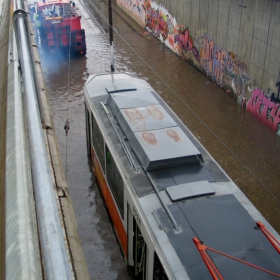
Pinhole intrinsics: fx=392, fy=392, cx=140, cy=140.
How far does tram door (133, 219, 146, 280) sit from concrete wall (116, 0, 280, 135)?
7638 mm

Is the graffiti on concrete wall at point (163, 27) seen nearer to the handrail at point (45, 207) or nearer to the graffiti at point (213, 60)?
the graffiti at point (213, 60)

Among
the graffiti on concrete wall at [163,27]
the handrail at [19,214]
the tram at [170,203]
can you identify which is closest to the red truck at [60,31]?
the graffiti on concrete wall at [163,27]

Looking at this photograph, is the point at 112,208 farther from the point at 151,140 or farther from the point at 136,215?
the point at 136,215

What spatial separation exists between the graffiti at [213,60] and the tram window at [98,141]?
27.0 feet

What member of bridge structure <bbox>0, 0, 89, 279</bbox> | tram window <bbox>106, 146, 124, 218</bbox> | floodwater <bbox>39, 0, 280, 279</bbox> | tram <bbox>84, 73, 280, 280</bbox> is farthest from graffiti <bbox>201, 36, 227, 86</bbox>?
bridge structure <bbox>0, 0, 89, 279</bbox>

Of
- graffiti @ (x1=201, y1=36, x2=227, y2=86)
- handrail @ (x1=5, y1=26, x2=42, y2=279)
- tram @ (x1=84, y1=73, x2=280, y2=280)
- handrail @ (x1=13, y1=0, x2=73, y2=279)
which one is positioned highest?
handrail @ (x1=13, y1=0, x2=73, y2=279)

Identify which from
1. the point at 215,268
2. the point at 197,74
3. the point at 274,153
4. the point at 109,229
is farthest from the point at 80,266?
the point at 197,74

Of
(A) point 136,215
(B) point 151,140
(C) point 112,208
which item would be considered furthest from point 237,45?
(A) point 136,215

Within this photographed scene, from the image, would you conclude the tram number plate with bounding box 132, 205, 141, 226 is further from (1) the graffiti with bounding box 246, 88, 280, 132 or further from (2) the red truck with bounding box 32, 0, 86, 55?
(2) the red truck with bounding box 32, 0, 86, 55

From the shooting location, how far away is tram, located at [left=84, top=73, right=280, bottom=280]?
15.6 ft

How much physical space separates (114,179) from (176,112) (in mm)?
7469

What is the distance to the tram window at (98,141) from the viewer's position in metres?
8.86

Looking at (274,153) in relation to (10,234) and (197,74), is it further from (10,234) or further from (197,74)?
(10,234)

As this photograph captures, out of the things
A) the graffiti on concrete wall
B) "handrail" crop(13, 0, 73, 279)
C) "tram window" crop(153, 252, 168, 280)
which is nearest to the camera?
"handrail" crop(13, 0, 73, 279)
